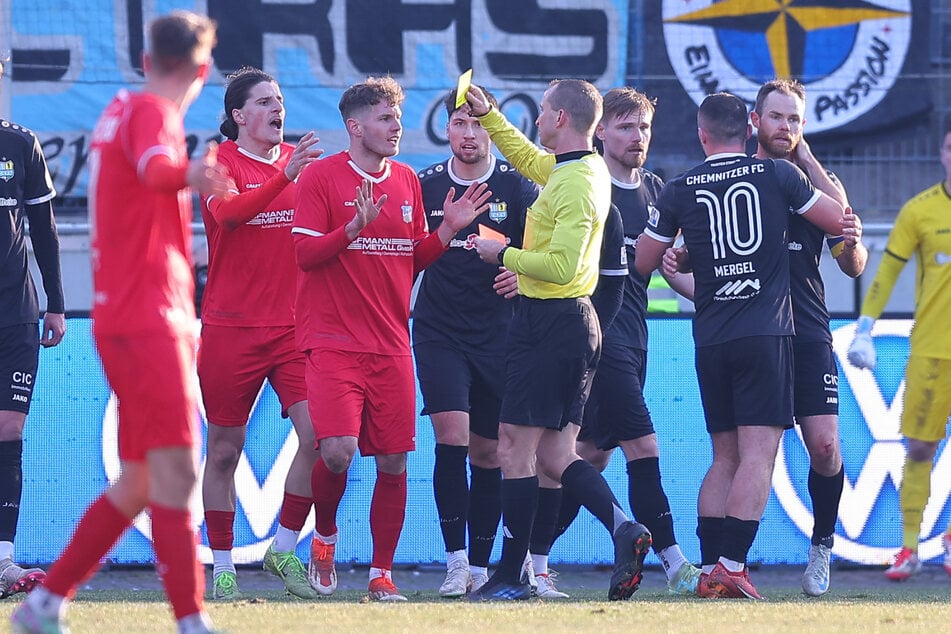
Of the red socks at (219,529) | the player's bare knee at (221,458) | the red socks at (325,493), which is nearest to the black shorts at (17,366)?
the player's bare knee at (221,458)

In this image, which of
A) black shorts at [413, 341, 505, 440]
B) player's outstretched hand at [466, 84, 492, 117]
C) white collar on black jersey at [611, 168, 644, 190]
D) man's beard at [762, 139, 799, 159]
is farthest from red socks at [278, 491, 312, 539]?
man's beard at [762, 139, 799, 159]

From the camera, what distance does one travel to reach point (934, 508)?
28.5ft

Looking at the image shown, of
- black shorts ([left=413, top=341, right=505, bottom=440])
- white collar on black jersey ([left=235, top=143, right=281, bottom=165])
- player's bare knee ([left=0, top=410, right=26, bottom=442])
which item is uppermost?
white collar on black jersey ([left=235, top=143, right=281, bottom=165])

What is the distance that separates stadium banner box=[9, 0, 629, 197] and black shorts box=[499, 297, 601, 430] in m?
6.65

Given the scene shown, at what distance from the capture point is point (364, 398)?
269 inches

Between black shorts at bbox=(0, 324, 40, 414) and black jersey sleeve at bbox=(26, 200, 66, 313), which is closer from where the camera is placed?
black shorts at bbox=(0, 324, 40, 414)

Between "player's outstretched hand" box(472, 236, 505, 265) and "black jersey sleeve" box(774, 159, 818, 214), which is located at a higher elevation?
"black jersey sleeve" box(774, 159, 818, 214)

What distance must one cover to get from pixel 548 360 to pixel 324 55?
7405 millimetres

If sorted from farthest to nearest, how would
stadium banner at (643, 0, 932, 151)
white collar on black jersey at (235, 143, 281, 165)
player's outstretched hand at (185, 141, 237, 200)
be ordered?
1. stadium banner at (643, 0, 932, 151)
2. white collar on black jersey at (235, 143, 281, 165)
3. player's outstretched hand at (185, 141, 237, 200)

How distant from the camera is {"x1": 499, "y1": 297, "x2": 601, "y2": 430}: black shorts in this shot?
6.39 metres

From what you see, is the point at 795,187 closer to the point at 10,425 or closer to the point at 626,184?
the point at 626,184

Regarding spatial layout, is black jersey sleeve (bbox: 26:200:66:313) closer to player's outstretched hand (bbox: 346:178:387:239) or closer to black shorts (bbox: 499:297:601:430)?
player's outstretched hand (bbox: 346:178:387:239)

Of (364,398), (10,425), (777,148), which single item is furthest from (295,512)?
(777,148)

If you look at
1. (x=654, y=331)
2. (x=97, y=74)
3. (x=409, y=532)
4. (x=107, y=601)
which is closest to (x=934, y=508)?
(x=654, y=331)
